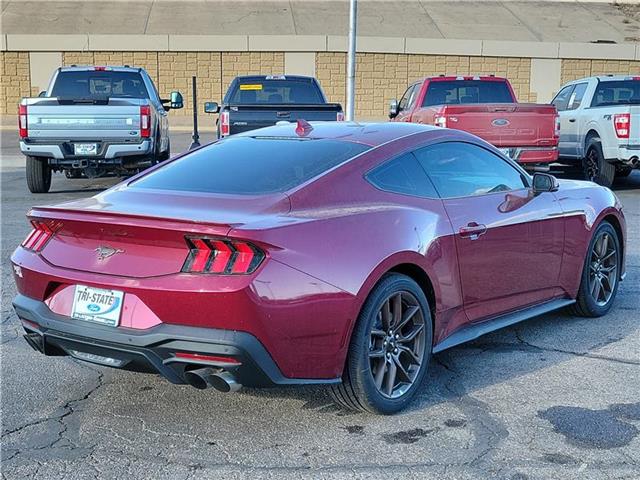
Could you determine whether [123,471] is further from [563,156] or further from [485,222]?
[563,156]

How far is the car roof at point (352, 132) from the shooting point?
15.8ft

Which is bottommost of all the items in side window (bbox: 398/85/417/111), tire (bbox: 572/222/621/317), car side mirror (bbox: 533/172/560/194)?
tire (bbox: 572/222/621/317)

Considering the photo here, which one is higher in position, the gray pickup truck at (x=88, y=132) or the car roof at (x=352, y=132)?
the car roof at (x=352, y=132)

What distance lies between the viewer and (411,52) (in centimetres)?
3544

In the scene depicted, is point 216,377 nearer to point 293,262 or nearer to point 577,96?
point 293,262

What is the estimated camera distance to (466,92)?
47.6 feet

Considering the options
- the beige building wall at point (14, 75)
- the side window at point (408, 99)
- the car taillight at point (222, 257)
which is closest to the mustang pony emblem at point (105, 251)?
the car taillight at point (222, 257)

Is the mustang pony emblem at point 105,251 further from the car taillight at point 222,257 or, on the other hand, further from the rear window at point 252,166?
the rear window at point 252,166

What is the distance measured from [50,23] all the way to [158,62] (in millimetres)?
5723

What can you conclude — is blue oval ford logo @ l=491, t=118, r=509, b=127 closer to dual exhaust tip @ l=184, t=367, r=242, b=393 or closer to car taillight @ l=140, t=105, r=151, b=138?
car taillight @ l=140, t=105, r=151, b=138

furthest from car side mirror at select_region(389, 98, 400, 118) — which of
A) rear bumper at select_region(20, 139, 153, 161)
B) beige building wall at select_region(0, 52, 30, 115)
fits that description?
beige building wall at select_region(0, 52, 30, 115)

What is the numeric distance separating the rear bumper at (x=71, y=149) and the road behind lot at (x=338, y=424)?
6677 mm

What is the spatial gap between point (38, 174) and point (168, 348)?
1017cm

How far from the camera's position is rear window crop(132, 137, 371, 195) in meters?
4.29
